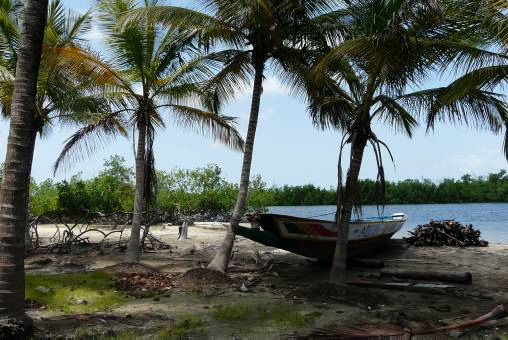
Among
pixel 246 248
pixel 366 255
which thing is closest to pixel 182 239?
pixel 246 248

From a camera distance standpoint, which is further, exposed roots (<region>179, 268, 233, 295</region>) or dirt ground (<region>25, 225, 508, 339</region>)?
exposed roots (<region>179, 268, 233, 295</region>)

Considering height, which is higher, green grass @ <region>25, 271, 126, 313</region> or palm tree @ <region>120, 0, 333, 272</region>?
palm tree @ <region>120, 0, 333, 272</region>

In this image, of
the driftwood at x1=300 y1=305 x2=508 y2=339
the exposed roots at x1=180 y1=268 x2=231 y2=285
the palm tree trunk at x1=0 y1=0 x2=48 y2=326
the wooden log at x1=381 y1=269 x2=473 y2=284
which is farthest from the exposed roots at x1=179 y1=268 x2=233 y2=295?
the palm tree trunk at x1=0 y1=0 x2=48 y2=326

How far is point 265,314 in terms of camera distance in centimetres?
777

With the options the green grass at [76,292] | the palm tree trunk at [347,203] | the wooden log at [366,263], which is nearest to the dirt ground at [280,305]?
the wooden log at [366,263]

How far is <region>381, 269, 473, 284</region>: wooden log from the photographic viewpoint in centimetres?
1005

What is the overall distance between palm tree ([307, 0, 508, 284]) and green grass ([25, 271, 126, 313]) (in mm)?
4059

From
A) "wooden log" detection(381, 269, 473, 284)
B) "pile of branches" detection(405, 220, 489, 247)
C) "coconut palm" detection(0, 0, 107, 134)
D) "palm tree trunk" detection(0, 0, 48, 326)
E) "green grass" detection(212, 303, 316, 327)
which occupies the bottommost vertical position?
"green grass" detection(212, 303, 316, 327)

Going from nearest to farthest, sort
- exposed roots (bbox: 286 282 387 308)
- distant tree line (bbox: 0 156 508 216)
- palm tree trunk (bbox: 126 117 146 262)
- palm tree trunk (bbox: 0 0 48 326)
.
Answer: palm tree trunk (bbox: 0 0 48 326), exposed roots (bbox: 286 282 387 308), palm tree trunk (bbox: 126 117 146 262), distant tree line (bbox: 0 156 508 216)

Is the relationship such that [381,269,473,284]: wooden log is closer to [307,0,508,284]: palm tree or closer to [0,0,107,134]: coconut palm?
[307,0,508,284]: palm tree

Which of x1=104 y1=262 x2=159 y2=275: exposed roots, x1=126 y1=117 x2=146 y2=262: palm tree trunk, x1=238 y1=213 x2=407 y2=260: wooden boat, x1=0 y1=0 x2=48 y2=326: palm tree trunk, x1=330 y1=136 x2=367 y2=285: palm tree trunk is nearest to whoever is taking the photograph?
x1=0 y1=0 x2=48 y2=326: palm tree trunk

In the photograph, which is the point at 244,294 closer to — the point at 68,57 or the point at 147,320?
the point at 147,320

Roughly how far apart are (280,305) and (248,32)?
220 inches

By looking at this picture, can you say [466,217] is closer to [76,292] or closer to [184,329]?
[76,292]
